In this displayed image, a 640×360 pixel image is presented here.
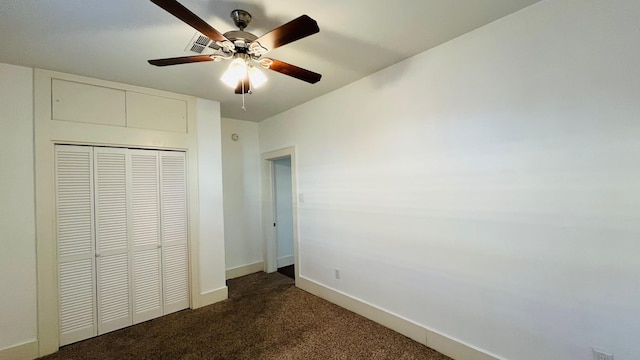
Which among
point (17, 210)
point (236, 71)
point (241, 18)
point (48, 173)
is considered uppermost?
point (241, 18)

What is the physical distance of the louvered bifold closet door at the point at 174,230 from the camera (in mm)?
3131

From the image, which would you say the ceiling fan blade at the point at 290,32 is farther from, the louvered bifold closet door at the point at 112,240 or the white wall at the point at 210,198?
the louvered bifold closet door at the point at 112,240

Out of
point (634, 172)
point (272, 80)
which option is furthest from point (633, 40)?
point (272, 80)

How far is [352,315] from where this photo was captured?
9.79 ft

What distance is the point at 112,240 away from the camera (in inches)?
110

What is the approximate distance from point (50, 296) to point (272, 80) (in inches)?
119

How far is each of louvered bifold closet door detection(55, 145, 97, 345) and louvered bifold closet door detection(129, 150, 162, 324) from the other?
367 mm

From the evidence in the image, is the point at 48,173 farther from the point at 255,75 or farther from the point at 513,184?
the point at 513,184

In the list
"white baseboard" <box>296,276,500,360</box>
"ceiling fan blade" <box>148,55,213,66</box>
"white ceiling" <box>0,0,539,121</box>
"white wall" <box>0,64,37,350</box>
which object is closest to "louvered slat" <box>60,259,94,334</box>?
"white wall" <box>0,64,37,350</box>

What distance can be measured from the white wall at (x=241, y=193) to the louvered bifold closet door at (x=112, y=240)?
1.55m

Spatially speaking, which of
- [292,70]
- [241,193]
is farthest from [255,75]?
[241,193]

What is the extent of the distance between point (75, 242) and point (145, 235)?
0.59m

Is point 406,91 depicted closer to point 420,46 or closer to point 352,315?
point 420,46

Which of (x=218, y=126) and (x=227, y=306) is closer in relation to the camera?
(x=227, y=306)
